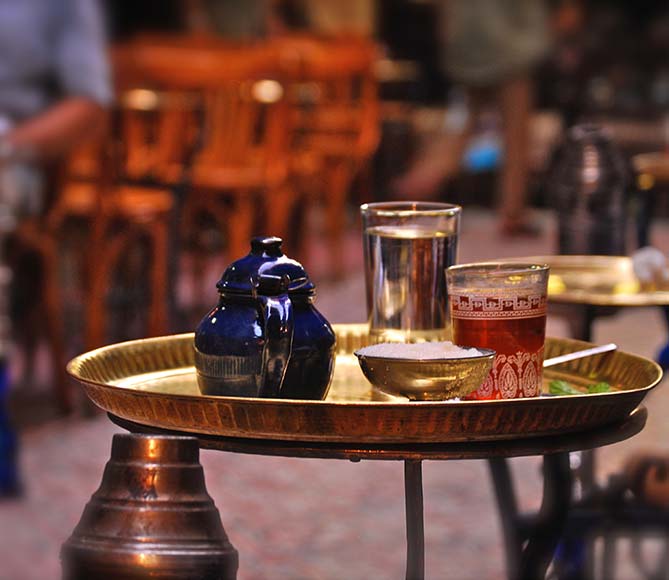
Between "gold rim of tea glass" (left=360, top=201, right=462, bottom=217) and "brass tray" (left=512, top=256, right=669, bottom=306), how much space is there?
276mm

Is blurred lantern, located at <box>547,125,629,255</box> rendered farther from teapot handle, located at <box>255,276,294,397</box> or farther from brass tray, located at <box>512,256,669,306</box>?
teapot handle, located at <box>255,276,294,397</box>

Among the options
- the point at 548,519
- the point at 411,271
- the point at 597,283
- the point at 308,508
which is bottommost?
the point at 308,508

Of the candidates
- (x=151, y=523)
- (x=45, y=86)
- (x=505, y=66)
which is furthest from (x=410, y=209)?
(x=505, y=66)

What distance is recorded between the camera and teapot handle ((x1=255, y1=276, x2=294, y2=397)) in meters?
1.10

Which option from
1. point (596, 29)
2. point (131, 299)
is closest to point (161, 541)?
point (131, 299)

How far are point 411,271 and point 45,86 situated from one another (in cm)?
266

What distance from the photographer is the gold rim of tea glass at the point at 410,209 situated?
1287 mm

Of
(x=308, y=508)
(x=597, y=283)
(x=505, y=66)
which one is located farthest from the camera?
(x=505, y=66)

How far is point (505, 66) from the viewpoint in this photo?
24.3 ft

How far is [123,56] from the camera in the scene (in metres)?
5.36

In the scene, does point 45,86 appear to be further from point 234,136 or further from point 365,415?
point 365,415

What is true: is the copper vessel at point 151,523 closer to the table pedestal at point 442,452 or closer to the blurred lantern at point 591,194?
the table pedestal at point 442,452

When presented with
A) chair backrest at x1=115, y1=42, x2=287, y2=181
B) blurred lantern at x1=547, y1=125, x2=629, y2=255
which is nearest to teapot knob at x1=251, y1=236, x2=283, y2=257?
blurred lantern at x1=547, y1=125, x2=629, y2=255

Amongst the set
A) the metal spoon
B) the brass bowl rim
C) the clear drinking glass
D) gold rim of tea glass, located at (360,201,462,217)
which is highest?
gold rim of tea glass, located at (360,201,462,217)
